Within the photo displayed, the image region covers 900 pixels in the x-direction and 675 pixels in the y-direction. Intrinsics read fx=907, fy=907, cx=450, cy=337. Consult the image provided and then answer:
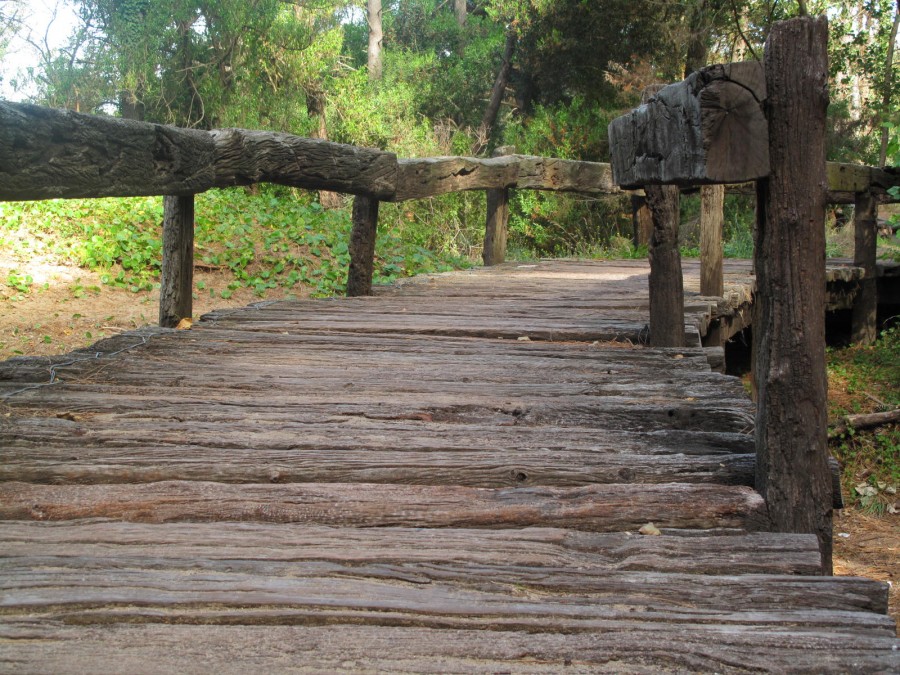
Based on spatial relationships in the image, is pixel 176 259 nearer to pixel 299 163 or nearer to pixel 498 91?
pixel 299 163

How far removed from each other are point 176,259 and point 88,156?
1.52 m

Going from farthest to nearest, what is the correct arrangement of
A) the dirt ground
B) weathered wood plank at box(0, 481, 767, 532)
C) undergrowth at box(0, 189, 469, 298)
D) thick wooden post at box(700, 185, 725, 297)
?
undergrowth at box(0, 189, 469, 298)
the dirt ground
thick wooden post at box(700, 185, 725, 297)
weathered wood plank at box(0, 481, 767, 532)

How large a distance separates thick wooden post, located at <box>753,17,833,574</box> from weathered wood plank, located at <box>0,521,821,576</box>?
0.28m

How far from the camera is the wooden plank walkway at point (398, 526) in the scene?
171cm

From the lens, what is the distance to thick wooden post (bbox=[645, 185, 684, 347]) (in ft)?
14.2

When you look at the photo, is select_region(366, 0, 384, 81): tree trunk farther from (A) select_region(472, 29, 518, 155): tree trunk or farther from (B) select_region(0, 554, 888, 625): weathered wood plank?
(B) select_region(0, 554, 888, 625): weathered wood plank

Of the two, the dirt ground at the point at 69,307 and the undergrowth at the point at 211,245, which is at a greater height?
the undergrowth at the point at 211,245

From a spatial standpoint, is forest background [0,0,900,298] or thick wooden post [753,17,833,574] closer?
thick wooden post [753,17,833,574]

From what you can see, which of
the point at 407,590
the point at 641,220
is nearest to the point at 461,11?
the point at 641,220

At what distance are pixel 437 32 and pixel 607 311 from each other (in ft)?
70.4

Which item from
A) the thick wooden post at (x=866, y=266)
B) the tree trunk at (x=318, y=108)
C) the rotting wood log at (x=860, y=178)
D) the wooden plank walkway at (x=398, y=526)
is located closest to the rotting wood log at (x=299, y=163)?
A: the wooden plank walkway at (x=398, y=526)

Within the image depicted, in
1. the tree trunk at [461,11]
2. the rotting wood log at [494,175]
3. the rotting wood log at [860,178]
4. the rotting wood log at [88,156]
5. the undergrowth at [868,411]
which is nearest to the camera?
the rotting wood log at [88,156]

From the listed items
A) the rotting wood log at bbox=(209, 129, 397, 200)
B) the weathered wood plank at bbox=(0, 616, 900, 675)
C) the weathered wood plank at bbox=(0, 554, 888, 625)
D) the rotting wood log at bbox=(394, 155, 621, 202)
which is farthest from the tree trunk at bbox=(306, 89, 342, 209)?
the weathered wood plank at bbox=(0, 616, 900, 675)

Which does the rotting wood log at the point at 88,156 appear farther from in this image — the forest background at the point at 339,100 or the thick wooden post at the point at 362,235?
the forest background at the point at 339,100
